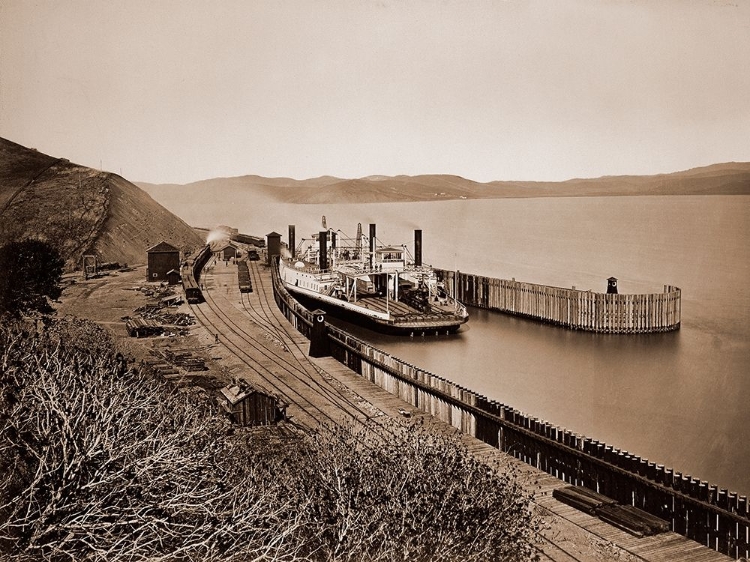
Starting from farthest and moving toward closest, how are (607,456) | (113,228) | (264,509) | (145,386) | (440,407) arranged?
(113,228), (440,407), (145,386), (607,456), (264,509)

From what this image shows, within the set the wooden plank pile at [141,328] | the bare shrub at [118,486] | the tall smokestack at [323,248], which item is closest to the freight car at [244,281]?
the tall smokestack at [323,248]

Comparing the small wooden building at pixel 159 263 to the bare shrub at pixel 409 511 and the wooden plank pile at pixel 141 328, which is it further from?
the bare shrub at pixel 409 511

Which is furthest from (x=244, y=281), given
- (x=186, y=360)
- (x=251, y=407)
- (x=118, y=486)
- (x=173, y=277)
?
(x=118, y=486)

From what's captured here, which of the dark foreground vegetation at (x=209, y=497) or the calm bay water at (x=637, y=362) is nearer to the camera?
the dark foreground vegetation at (x=209, y=497)

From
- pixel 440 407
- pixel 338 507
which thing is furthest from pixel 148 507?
pixel 440 407

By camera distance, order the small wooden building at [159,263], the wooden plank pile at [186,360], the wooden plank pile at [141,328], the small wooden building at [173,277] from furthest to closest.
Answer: the small wooden building at [159,263], the small wooden building at [173,277], the wooden plank pile at [141,328], the wooden plank pile at [186,360]

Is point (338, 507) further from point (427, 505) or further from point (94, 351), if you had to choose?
point (94, 351)

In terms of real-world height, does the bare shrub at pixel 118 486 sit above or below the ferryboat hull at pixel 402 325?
above

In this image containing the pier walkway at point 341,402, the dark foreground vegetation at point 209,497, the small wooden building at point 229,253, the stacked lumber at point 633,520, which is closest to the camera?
the dark foreground vegetation at point 209,497
